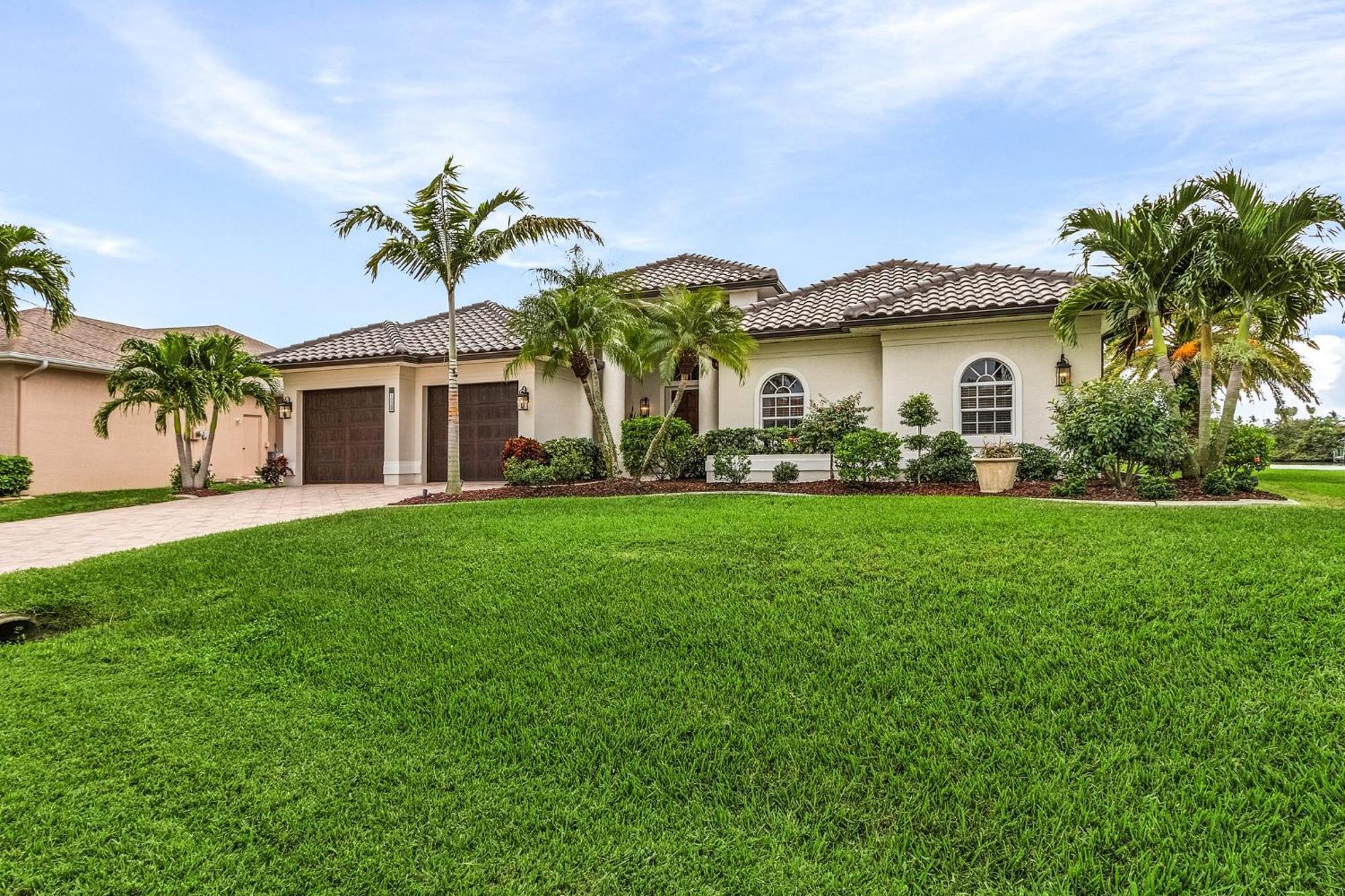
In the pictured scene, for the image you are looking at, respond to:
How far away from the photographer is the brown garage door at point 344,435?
17.6 meters

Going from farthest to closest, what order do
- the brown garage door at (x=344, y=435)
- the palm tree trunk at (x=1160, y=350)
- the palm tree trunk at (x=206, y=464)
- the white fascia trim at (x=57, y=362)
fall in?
1. the brown garage door at (x=344, y=435)
2. the palm tree trunk at (x=206, y=464)
3. the white fascia trim at (x=57, y=362)
4. the palm tree trunk at (x=1160, y=350)

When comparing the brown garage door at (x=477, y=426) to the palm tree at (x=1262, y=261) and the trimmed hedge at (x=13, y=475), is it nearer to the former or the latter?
the trimmed hedge at (x=13, y=475)

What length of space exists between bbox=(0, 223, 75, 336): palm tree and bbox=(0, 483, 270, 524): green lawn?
350 centimetres

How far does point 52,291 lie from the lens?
12859mm

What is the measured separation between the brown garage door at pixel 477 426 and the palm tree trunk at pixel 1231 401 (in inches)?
562

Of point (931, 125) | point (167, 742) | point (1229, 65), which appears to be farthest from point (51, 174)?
point (1229, 65)

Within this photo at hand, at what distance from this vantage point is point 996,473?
10883 millimetres

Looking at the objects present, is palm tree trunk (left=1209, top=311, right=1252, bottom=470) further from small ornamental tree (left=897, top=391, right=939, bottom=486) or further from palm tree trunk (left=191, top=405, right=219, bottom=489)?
palm tree trunk (left=191, top=405, right=219, bottom=489)

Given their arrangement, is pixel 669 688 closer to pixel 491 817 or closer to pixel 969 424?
pixel 491 817

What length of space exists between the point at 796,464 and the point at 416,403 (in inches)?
419

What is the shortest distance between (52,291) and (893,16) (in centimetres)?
1623

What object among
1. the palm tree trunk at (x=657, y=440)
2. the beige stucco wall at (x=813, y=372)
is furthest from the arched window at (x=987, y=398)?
the palm tree trunk at (x=657, y=440)

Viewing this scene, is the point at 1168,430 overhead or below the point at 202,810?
overhead

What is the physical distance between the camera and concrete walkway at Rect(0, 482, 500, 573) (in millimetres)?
7719
